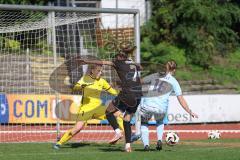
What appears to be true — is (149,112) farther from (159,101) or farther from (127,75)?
(127,75)

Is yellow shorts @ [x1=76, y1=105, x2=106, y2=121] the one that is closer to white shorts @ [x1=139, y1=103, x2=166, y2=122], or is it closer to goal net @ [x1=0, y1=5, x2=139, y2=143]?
white shorts @ [x1=139, y1=103, x2=166, y2=122]

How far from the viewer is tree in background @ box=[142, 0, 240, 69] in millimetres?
32406

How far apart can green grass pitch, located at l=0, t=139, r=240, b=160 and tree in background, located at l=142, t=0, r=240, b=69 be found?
1573cm

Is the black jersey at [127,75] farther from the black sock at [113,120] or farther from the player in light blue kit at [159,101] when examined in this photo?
the black sock at [113,120]

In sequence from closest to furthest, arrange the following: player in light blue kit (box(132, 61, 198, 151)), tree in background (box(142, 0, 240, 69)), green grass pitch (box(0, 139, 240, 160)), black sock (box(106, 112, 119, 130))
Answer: green grass pitch (box(0, 139, 240, 160)) < player in light blue kit (box(132, 61, 198, 151)) < black sock (box(106, 112, 119, 130)) < tree in background (box(142, 0, 240, 69))

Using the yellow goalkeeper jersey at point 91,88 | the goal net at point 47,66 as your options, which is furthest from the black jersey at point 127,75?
the goal net at point 47,66

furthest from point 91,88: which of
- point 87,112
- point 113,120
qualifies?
point 113,120

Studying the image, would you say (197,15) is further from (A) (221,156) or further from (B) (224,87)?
(A) (221,156)

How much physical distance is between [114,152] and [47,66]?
10904mm

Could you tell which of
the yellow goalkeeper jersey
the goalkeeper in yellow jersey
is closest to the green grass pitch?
the goalkeeper in yellow jersey

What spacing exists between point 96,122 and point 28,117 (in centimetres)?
218

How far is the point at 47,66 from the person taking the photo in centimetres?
2453

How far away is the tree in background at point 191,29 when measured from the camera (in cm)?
3241

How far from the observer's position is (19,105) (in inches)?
930
